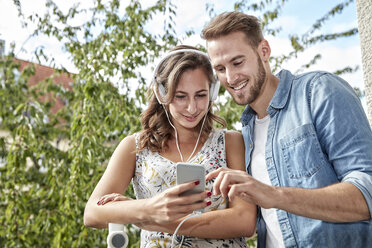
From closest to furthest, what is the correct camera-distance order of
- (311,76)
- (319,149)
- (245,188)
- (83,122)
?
1. (245,188)
2. (319,149)
3. (311,76)
4. (83,122)

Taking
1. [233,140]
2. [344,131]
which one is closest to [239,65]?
[233,140]

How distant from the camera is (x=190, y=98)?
193cm

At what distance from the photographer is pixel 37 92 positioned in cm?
579

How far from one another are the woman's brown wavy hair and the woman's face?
3cm

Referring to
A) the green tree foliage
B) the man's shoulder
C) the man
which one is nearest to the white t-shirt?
the man

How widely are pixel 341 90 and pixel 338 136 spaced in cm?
20

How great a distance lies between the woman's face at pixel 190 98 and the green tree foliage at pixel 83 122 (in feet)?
4.46

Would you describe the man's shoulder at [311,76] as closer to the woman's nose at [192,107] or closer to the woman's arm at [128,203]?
the woman's nose at [192,107]

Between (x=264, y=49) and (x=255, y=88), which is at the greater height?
(x=264, y=49)

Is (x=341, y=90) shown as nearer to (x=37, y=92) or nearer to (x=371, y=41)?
(x=371, y=41)

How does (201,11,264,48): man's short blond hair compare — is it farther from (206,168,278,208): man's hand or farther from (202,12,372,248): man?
(206,168,278,208): man's hand

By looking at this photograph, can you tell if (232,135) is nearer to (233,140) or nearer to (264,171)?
(233,140)

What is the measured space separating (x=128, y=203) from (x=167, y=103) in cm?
60

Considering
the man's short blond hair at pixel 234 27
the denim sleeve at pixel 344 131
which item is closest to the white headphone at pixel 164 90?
the man's short blond hair at pixel 234 27
